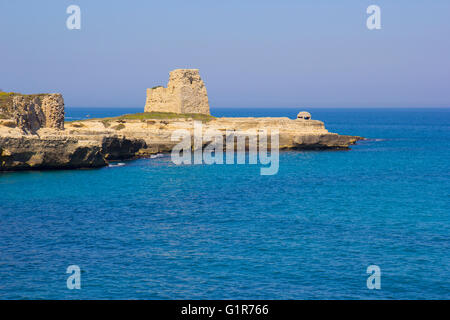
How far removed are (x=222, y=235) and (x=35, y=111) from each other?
3203cm

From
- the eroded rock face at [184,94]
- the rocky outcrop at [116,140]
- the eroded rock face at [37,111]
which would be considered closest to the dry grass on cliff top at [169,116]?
the eroded rock face at [184,94]

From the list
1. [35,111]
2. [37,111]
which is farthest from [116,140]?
[35,111]

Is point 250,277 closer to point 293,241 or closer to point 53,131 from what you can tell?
point 293,241

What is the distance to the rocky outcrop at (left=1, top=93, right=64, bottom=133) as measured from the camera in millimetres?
52191

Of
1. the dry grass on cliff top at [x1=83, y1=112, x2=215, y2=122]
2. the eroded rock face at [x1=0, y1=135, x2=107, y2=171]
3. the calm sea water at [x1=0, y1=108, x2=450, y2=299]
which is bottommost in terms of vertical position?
the calm sea water at [x1=0, y1=108, x2=450, y2=299]

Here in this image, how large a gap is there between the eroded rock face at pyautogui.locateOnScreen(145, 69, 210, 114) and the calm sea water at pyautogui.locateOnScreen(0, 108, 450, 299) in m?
47.0

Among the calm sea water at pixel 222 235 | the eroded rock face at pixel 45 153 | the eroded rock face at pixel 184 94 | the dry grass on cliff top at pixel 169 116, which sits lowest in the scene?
the calm sea water at pixel 222 235

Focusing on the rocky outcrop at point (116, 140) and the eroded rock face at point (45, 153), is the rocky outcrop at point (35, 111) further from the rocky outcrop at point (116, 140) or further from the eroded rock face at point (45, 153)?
the eroded rock face at point (45, 153)

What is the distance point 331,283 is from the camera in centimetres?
2217

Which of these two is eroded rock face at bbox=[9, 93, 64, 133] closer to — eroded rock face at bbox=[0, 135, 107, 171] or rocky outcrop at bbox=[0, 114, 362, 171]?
rocky outcrop at bbox=[0, 114, 362, 171]

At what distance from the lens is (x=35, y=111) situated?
181 feet

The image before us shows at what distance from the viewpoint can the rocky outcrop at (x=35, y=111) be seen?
5219 centimetres

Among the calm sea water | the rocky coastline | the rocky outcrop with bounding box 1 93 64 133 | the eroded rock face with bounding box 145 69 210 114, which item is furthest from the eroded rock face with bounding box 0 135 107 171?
the eroded rock face with bounding box 145 69 210 114
